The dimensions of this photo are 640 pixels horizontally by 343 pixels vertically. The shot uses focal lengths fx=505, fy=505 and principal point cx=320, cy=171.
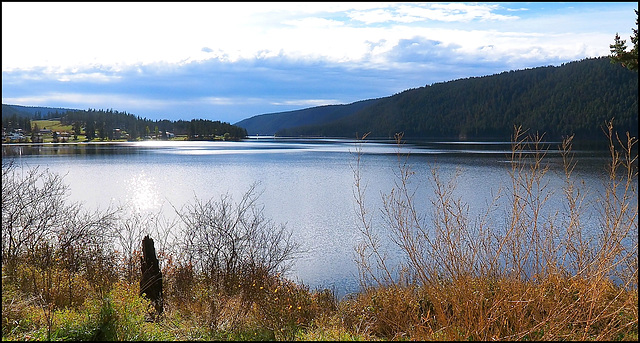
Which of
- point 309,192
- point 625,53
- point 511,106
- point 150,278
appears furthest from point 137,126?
point 625,53

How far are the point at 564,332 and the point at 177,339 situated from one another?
→ 3943 millimetres

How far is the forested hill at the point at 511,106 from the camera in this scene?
99000 mm

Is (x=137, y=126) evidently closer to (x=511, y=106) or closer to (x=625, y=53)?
(x=511, y=106)

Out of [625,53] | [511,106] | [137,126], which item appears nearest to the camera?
[625,53]

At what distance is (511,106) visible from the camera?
406 ft

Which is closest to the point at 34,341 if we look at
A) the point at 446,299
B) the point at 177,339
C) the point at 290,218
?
the point at 177,339

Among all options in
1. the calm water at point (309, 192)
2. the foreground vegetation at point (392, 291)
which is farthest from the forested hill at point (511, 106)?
the foreground vegetation at point (392, 291)

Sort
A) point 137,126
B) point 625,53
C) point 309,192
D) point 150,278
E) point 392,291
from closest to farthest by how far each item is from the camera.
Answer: point 625,53, point 392,291, point 150,278, point 309,192, point 137,126

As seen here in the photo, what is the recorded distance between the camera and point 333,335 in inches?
197

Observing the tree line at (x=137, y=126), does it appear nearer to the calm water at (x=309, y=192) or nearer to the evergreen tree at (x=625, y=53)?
the calm water at (x=309, y=192)

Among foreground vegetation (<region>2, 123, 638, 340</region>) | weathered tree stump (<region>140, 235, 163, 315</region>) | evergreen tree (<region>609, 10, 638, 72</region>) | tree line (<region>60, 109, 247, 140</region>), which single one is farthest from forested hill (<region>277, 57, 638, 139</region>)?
evergreen tree (<region>609, 10, 638, 72</region>)

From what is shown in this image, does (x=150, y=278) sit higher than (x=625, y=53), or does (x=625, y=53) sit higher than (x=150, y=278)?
(x=625, y=53)

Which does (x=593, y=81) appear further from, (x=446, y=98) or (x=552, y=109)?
(x=446, y=98)

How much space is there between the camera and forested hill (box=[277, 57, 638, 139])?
3898 inches
